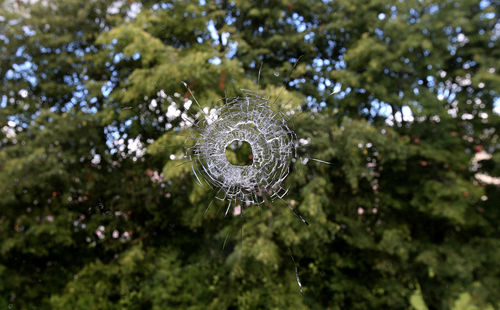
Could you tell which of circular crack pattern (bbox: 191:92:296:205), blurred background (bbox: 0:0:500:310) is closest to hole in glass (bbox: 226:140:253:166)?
blurred background (bbox: 0:0:500:310)

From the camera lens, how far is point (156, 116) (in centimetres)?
401

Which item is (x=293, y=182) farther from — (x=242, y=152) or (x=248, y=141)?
(x=248, y=141)

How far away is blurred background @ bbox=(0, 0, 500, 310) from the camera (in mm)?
4129

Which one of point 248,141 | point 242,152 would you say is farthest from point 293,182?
point 248,141

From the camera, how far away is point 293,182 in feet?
12.0

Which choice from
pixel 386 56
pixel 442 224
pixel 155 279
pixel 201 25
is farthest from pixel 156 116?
pixel 442 224

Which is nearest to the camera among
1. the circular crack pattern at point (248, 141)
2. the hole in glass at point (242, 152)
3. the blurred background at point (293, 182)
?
the circular crack pattern at point (248, 141)

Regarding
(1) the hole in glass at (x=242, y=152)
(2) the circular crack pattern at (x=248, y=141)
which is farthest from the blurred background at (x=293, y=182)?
(2) the circular crack pattern at (x=248, y=141)

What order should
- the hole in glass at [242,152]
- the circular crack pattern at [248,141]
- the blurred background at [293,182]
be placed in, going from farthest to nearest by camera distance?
the blurred background at [293,182] → the hole in glass at [242,152] → the circular crack pattern at [248,141]

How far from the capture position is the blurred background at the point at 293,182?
4.13m

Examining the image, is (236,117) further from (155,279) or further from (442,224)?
(442,224)

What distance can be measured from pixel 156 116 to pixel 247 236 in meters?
1.71

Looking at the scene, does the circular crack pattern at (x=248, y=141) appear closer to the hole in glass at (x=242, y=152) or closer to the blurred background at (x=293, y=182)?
the hole in glass at (x=242, y=152)

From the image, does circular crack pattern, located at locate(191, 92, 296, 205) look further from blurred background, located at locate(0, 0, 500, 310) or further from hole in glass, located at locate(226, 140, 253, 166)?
blurred background, located at locate(0, 0, 500, 310)
